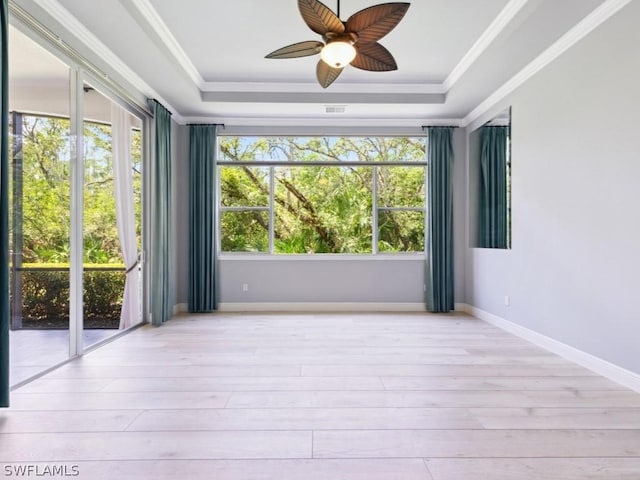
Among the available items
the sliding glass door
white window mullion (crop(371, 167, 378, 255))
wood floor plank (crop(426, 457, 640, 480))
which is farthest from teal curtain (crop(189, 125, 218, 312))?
wood floor plank (crop(426, 457, 640, 480))

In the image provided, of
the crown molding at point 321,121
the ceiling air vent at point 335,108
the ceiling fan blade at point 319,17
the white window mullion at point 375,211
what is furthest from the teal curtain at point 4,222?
the white window mullion at point 375,211

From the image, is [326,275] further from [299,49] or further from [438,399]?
[299,49]

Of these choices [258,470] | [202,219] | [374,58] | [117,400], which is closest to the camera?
[258,470]

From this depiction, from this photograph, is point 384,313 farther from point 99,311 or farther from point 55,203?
point 55,203

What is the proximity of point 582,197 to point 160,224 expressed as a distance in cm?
428

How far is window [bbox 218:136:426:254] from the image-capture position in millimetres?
5477

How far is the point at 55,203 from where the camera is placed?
3.05 metres

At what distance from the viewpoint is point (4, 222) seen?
2.25m

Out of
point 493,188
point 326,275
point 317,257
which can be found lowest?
point 326,275

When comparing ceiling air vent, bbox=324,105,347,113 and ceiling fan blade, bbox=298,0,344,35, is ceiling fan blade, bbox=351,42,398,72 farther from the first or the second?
ceiling air vent, bbox=324,105,347,113

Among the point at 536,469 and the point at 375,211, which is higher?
the point at 375,211

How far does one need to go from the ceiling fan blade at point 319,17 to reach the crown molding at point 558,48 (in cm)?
192

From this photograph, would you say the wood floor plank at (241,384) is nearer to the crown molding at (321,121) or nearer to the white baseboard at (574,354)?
the white baseboard at (574,354)

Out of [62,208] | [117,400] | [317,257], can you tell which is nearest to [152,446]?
[117,400]
